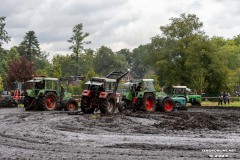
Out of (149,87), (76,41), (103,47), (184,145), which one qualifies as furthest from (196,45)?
(103,47)

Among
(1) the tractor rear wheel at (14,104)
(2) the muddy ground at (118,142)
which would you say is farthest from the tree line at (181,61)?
(2) the muddy ground at (118,142)

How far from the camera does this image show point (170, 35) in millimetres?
70938

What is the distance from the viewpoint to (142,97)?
28719 mm

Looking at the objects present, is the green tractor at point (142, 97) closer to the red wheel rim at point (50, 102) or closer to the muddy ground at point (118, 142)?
the red wheel rim at point (50, 102)

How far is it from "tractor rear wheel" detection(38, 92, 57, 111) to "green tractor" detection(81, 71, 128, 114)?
4528 mm

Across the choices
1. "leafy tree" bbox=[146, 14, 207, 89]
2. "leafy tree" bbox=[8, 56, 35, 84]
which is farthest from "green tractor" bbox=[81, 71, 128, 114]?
"leafy tree" bbox=[146, 14, 207, 89]

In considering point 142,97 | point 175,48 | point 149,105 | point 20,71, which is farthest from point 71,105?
point 175,48

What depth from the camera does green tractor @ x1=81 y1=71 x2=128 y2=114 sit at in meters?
25.5

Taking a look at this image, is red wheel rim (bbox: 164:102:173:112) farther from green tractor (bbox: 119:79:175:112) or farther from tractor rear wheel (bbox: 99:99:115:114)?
tractor rear wheel (bbox: 99:99:115:114)

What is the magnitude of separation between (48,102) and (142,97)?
6758 mm

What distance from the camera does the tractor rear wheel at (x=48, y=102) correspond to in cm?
3014

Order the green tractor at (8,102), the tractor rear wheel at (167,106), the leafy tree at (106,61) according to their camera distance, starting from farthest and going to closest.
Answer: the leafy tree at (106,61), the green tractor at (8,102), the tractor rear wheel at (167,106)

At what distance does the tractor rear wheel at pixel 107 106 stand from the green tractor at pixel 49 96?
4.93 m

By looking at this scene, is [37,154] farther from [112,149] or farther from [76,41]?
[76,41]
